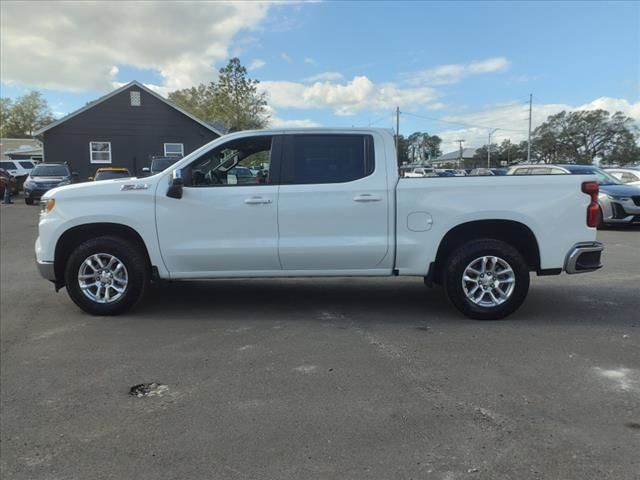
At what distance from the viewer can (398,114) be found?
6319cm

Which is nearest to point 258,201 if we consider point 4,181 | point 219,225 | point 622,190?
point 219,225

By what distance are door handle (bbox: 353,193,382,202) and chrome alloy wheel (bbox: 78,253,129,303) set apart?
2.53 meters

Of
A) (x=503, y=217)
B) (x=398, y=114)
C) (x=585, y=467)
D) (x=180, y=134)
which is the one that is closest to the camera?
(x=585, y=467)

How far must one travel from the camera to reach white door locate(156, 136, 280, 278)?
548 cm

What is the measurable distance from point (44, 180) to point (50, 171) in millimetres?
603

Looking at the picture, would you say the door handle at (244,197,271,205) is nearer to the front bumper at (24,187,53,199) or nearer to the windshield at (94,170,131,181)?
the windshield at (94,170,131,181)

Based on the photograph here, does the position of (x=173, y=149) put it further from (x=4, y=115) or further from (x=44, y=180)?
(x=4, y=115)

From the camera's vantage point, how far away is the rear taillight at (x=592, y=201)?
5.30 metres

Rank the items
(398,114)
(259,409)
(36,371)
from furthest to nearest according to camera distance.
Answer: (398,114) → (36,371) → (259,409)

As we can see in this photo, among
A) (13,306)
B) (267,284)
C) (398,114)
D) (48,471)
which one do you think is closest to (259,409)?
(48,471)

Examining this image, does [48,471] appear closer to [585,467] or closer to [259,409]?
[259,409]

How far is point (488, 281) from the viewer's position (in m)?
5.45

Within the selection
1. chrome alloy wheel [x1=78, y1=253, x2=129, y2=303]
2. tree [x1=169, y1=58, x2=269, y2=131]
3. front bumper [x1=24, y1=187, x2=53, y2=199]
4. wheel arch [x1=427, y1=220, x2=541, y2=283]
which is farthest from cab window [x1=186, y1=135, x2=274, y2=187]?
tree [x1=169, y1=58, x2=269, y2=131]

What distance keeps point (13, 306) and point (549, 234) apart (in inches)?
241
